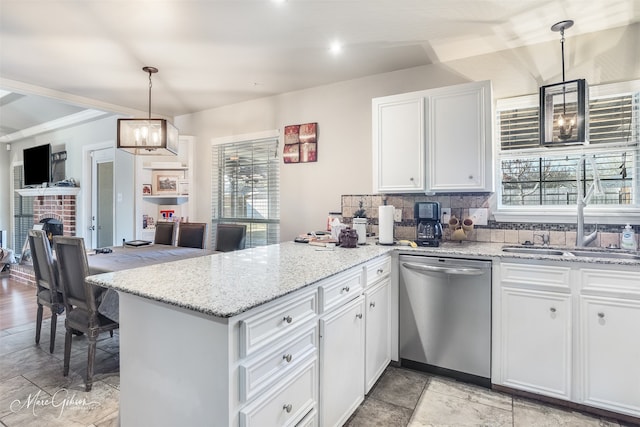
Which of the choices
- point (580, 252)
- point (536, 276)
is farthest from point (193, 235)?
point (580, 252)

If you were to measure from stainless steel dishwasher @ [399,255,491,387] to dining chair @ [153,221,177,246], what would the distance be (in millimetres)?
2926

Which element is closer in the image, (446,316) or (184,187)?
(446,316)

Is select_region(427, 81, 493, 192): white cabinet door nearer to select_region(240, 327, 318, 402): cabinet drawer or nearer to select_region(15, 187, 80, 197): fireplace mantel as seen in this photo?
select_region(240, 327, 318, 402): cabinet drawer

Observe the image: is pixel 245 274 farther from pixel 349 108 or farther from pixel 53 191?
pixel 53 191

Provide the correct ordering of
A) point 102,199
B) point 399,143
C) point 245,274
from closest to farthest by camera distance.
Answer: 1. point 245,274
2. point 399,143
3. point 102,199

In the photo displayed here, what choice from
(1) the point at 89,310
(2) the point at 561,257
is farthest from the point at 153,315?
(2) the point at 561,257

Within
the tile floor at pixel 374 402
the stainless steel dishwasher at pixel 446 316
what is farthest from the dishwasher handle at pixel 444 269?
the tile floor at pixel 374 402

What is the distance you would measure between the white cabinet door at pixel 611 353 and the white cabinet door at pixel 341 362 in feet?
4.34

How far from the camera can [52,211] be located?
19.5 feet

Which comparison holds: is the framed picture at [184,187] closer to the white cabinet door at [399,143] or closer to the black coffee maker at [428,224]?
the white cabinet door at [399,143]

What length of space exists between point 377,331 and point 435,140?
155 cm

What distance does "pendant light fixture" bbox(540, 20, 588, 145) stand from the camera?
2.25 metres

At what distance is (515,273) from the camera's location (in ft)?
6.91

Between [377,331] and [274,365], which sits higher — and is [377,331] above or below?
below
